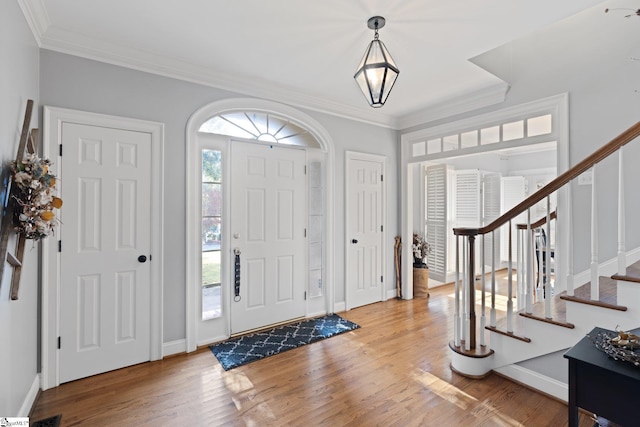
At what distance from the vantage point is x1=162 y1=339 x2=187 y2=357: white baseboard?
278cm

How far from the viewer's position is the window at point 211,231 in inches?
120

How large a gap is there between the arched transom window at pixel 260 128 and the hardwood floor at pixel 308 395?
89.7 inches

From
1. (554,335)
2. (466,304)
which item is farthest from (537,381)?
(466,304)

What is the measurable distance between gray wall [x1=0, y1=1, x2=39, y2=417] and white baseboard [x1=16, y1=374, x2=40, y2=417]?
0.04 m

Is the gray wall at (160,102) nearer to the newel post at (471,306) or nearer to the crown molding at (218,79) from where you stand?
the crown molding at (218,79)

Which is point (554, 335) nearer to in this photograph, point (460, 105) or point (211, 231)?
point (460, 105)

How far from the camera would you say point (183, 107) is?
2.88 m

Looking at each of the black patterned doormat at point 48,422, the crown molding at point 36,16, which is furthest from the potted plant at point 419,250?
the crown molding at point 36,16

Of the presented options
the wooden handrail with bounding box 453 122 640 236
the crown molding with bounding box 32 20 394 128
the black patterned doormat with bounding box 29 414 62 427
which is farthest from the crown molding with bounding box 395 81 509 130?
the black patterned doormat with bounding box 29 414 62 427

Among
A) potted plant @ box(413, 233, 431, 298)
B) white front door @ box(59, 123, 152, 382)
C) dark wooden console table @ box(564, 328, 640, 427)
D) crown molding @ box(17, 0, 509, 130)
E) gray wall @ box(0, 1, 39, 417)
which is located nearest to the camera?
dark wooden console table @ box(564, 328, 640, 427)

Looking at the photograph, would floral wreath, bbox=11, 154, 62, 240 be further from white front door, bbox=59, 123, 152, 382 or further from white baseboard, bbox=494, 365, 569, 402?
white baseboard, bbox=494, 365, 569, 402

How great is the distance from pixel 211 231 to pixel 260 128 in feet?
4.24

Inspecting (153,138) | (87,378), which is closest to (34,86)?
(153,138)

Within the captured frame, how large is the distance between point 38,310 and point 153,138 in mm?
1618
